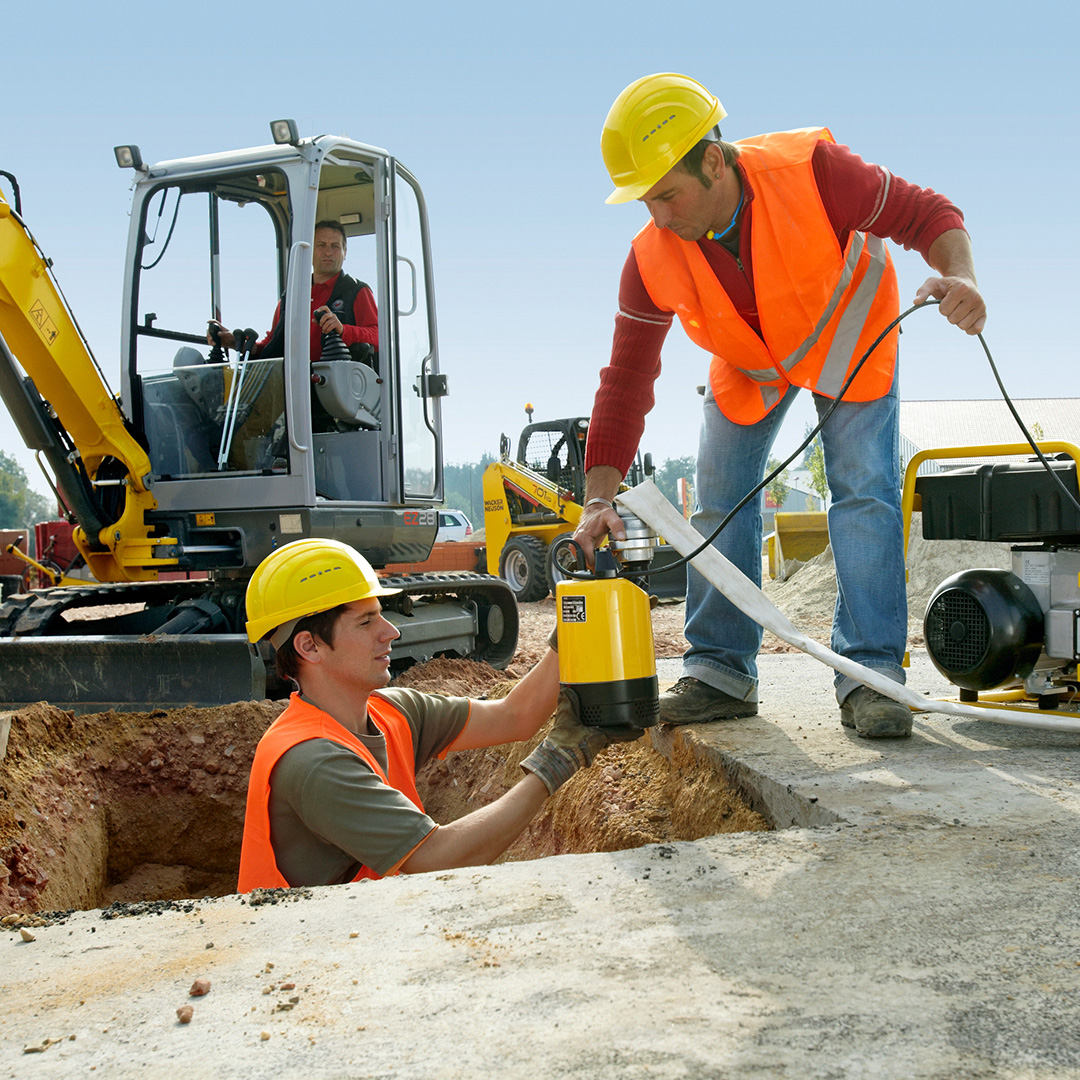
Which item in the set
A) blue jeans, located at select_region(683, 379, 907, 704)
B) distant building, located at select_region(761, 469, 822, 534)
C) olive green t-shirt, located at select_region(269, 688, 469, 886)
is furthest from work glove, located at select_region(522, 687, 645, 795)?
distant building, located at select_region(761, 469, 822, 534)

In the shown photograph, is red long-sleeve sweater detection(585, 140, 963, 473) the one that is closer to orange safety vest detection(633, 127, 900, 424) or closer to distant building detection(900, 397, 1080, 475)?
orange safety vest detection(633, 127, 900, 424)

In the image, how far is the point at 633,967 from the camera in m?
1.56

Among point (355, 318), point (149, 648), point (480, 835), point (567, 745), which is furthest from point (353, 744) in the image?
point (355, 318)

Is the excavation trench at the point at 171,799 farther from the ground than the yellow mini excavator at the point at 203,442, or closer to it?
closer to it

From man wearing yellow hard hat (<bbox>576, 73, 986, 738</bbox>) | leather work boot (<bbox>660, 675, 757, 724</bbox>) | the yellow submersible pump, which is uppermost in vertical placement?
man wearing yellow hard hat (<bbox>576, 73, 986, 738</bbox>)

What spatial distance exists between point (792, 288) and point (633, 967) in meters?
2.16

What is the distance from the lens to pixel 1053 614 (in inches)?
127

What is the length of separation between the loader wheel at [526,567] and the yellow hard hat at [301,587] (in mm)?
11510

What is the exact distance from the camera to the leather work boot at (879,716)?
122 inches

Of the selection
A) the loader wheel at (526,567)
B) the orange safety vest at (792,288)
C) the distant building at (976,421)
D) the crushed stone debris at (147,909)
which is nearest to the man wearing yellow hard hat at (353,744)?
the crushed stone debris at (147,909)

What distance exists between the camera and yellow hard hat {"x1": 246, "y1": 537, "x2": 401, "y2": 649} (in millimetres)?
2752

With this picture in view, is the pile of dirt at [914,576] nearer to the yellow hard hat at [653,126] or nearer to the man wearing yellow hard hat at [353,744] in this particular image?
the man wearing yellow hard hat at [353,744]

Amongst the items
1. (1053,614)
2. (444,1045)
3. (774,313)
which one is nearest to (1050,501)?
(1053,614)

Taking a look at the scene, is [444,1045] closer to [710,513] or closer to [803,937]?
[803,937]
